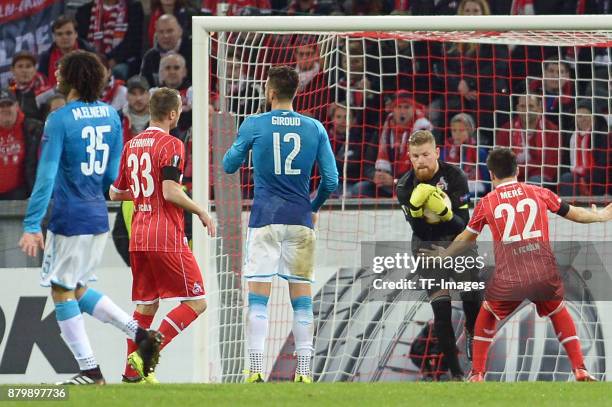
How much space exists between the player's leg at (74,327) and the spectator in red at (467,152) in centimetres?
416

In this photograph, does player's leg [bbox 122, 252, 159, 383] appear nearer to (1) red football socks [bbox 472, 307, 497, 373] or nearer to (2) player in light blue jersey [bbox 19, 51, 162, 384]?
(2) player in light blue jersey [bbox 19, 51, 162, 384]

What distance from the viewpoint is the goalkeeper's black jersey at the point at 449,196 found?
9.21 meters

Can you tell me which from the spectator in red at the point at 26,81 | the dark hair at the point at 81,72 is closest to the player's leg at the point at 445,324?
the dark hair at the point at 81,72

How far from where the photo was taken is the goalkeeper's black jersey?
30.2 feet

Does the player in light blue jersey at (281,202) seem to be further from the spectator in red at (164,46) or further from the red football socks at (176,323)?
the spectator in red at (164,46)

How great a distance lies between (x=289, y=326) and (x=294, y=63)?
2037mm

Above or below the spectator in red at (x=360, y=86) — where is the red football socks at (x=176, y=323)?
below

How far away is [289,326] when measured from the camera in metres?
10.1

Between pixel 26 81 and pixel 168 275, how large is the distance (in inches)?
224

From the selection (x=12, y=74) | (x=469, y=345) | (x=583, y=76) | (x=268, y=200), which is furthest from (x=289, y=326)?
(x=12, y=74)

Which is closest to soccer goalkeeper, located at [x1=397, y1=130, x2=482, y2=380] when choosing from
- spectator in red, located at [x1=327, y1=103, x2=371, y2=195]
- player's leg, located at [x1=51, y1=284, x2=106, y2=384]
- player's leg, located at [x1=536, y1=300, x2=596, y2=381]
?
player's leg, located at [x1=536, y1=300, x2=596, y2=381]

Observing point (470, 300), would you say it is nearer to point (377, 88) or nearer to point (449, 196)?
point (449, 196)

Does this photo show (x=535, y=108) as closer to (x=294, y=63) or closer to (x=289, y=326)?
(x=294, y=63)

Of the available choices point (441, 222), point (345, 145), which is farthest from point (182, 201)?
point (345, 145)
